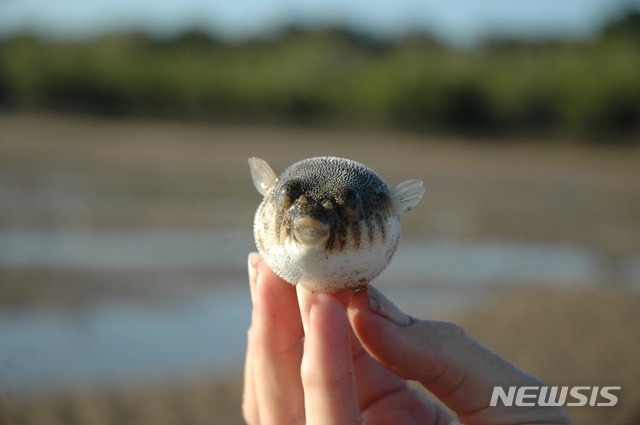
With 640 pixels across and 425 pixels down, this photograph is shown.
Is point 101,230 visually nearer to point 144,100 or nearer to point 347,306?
point 347,306

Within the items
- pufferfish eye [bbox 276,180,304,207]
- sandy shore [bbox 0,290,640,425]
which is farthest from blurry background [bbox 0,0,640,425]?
pufferfish eye [bbox 276,180,304,207]

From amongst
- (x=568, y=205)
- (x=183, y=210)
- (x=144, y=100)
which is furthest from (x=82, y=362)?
(x=144, y=100)

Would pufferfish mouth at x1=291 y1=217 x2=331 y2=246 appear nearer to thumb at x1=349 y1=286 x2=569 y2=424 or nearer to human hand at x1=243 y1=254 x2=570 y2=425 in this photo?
human hand at x1=243 y1=254 x2=570 y2=425

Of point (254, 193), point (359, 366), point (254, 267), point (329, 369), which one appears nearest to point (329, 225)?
point (329, 369)

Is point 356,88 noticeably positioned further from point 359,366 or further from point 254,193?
point 359,366

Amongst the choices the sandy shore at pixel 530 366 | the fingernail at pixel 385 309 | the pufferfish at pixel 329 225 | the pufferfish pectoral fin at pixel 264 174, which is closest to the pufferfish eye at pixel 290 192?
the pufferfish at pixel 329 225
